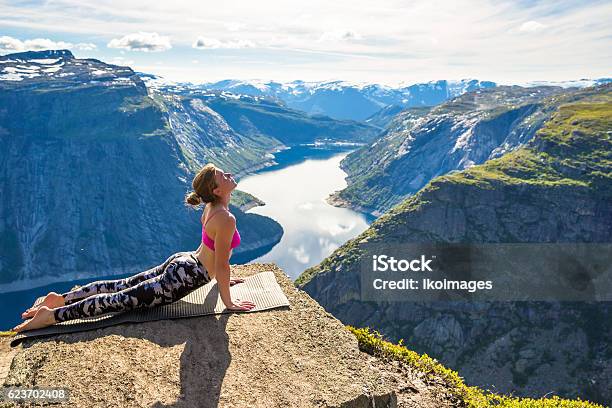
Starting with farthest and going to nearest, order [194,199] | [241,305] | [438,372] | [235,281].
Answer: [235,281] < [241,305] < [194,199] < [438,372]

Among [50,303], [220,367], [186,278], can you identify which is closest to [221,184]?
[186,278]

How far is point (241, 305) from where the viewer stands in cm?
1240

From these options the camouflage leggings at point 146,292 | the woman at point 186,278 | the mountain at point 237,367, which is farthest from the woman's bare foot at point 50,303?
the mountain at point 237,367

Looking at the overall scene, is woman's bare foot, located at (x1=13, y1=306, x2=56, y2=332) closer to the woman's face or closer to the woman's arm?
the woman's arm

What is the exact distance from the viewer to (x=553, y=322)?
15812 cm

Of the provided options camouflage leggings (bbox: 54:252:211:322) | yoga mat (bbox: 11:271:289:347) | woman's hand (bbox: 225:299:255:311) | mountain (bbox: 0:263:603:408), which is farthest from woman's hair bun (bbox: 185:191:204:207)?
mountain (bbox: 0:263:603:408)

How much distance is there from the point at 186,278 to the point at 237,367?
9.60 feet

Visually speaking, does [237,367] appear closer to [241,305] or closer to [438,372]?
[241,305]

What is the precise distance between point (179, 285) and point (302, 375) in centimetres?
401

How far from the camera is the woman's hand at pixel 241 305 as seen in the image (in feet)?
40.0

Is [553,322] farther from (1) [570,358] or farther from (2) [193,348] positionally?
(2) [193,348]

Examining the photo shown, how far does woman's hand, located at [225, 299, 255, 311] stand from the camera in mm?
12195

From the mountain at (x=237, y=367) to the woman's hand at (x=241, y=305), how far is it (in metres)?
0.21

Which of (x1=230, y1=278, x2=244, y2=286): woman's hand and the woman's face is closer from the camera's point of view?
the woman's face
